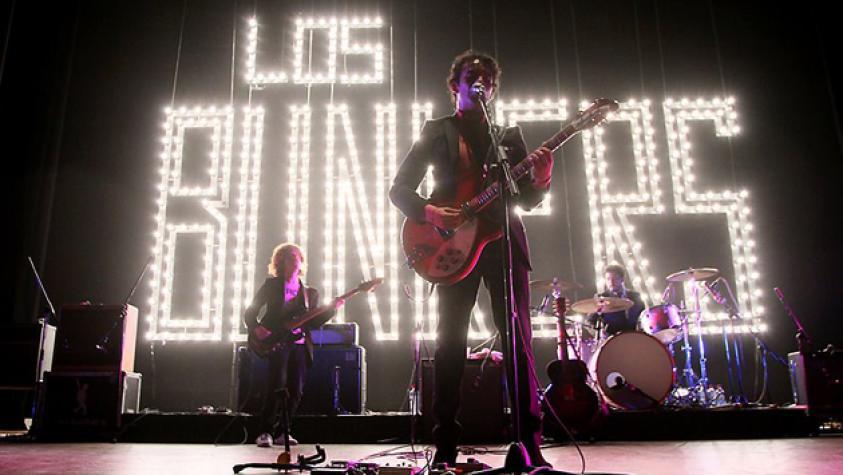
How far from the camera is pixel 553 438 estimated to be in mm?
4805

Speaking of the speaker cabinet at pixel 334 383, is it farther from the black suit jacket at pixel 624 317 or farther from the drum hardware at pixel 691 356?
the drum hardware at pixel 691 356

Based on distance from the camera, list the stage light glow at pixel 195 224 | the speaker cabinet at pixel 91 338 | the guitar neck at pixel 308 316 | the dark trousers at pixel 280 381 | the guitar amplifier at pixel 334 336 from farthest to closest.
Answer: the stage light glow at pixel 195 224, the guitar amplifier at pixel 334 336, the speaker cabinet at pixel 91 338, the guitar neck at pixel 308 316, the dark trousers at pixel 280 381

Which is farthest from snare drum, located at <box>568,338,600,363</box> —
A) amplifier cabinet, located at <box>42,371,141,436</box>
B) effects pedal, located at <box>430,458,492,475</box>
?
amplifier cabinet, located at <box>42,371,141,436</box>

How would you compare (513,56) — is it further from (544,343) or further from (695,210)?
(544,343)

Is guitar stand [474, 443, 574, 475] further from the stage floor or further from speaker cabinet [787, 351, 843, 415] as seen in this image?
speaker cabinet [787, 351, 843, 415]

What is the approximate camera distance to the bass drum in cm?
546

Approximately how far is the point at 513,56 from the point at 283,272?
4177 millimetres

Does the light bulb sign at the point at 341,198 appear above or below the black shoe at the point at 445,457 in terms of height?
above

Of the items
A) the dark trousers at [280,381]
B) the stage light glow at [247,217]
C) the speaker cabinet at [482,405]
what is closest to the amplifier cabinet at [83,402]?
the dark trousers at [280,381]

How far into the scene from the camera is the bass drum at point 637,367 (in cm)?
546

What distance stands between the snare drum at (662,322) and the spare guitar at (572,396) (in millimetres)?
1399

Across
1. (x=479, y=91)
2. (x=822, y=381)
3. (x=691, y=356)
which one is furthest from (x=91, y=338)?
(x=822, y=381)

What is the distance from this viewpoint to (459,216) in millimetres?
2449

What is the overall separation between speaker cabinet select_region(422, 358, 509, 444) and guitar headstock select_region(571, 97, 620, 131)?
264cm
